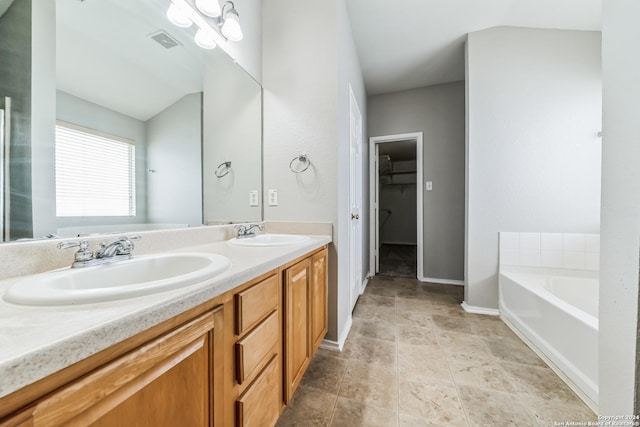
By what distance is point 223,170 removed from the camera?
4.70 feet

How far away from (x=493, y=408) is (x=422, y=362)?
0.38m

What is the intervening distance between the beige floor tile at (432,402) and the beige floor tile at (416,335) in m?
0.40

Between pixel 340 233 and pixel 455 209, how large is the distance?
6.69ft

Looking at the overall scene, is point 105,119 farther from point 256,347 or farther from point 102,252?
point 256,347

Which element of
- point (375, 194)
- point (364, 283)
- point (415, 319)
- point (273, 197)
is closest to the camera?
point (273, 197)

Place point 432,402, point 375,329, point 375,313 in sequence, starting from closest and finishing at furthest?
point 432,402
point 375,329
point 375,313

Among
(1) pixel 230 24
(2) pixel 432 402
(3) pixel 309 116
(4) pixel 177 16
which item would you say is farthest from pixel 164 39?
(2) pixel 432 402

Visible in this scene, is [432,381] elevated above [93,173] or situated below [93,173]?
below

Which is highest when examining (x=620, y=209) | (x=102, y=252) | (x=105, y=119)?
(x=105, y=119)

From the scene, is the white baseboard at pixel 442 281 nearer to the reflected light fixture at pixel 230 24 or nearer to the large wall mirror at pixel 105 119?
the large wall mirror at pixel 105 119

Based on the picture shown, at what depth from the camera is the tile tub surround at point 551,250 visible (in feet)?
6.30

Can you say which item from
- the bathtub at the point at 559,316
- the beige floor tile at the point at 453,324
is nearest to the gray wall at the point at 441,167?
the bathtub at the point at 559,316

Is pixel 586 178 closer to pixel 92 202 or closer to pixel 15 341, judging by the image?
pixel 15 341

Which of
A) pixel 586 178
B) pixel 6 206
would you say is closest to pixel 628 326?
pixel 6 206
